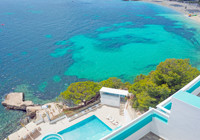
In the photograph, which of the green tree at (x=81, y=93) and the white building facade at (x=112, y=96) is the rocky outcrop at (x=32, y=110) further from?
the white building facade at (x=112, y=96)

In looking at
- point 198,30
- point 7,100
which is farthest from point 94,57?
point 198,30

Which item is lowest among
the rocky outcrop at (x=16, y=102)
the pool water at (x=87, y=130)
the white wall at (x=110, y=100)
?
the rocky outcrop at (x=16, y=102)

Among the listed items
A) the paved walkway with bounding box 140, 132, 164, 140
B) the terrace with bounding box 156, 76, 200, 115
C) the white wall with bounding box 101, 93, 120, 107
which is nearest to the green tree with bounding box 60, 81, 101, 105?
the white wall with bounding box 101, 93, 120, 107

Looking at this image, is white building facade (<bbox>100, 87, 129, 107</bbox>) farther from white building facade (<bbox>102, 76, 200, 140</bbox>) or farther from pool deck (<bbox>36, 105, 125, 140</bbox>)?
white building facade (<bbox>102, 76, 200, 140</bbox>)

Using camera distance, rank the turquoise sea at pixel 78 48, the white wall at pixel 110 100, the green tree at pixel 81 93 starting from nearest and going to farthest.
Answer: the white wall at pixel 110 100 → the green tree at pixel 81 93 → the turquoise sea at pixel 78 48

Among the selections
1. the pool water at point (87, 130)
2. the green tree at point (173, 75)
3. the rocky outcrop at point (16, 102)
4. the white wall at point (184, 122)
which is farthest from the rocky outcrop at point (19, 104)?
the white wall at point (184, 122)

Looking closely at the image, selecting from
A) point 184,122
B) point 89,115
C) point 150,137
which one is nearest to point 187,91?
point 184,122
